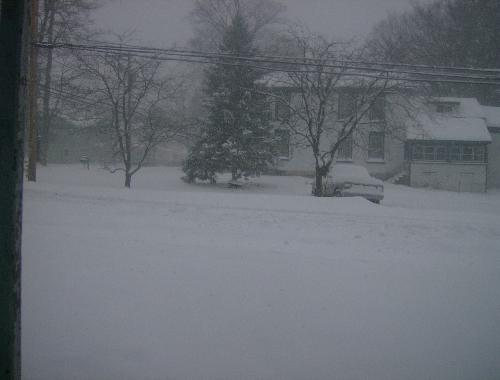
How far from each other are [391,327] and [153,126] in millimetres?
15093

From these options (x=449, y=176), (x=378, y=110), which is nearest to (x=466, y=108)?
(x=449, y=176)

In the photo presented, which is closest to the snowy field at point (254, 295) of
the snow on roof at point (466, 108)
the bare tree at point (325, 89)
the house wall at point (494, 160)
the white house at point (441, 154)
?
the bare tree at point (325, 89)

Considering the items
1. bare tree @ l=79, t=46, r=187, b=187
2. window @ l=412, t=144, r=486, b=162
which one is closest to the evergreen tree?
bare tree @ l=79, t=46, r=187, b=187

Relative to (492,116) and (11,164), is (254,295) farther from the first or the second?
(492,116)

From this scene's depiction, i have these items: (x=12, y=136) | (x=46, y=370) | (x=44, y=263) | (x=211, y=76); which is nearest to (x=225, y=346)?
(x=46, y=370)

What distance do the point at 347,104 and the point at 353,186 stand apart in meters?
4.21

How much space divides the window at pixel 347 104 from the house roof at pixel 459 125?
1308 cm

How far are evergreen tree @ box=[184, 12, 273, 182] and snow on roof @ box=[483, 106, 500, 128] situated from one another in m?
20.8

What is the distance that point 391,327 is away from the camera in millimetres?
5133

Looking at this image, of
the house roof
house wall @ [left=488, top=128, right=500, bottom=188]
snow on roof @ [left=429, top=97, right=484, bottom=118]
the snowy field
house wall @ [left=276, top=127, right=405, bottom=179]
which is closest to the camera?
the snowy field

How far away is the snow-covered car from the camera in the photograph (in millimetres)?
15742

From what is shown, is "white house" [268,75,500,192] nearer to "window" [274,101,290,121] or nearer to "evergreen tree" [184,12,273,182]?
"evergreen tree" [184,12,273,182]

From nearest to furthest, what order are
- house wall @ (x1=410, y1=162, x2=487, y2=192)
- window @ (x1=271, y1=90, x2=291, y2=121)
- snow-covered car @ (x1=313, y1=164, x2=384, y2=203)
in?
1. snow-covered car @ (x1=313, y1=164, x2=384, y2=203)
2. window @ (x1=271, y1=90, x2=291, y2=121)
3. house wall @ (x1=410, y1=162, x2=487, y2=192)

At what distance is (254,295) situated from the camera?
19.0ft
